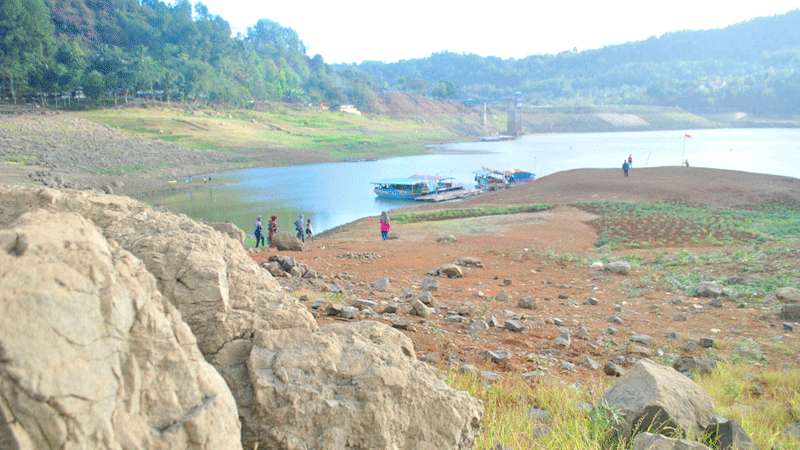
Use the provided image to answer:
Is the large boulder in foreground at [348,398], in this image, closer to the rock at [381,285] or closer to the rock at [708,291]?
the rock at [381,285]

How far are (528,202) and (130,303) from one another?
3207 centimetres

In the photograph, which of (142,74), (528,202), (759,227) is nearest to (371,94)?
(142,74)

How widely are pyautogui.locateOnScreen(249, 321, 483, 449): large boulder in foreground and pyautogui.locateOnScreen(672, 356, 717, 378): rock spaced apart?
14.7ft

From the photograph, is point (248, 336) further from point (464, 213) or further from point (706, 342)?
point (464, 213)

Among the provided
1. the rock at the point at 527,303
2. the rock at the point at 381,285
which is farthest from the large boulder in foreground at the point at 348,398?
the rock at the point at 381,285

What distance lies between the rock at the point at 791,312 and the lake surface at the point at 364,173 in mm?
25295

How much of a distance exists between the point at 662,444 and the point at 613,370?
11.6ft

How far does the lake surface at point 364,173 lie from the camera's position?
38781 mm

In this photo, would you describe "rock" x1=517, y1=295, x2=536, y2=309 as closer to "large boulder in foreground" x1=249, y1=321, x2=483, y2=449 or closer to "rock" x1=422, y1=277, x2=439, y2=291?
"rock" x1=422, y1=277, x2=439, y2=291

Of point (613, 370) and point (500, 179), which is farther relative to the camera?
point (500, 179)

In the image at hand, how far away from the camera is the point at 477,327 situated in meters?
8.63

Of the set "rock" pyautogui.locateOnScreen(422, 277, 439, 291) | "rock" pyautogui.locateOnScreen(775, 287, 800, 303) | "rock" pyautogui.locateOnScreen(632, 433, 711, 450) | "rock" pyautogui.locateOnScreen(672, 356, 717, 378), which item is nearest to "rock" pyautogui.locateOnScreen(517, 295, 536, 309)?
"rock" pyautogui.locateOnScreen(422, 277, 439, 291)

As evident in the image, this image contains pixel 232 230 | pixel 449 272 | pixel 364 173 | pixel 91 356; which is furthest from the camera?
pixel 364 173

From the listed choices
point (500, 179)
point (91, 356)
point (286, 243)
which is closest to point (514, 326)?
point (91, 356)
